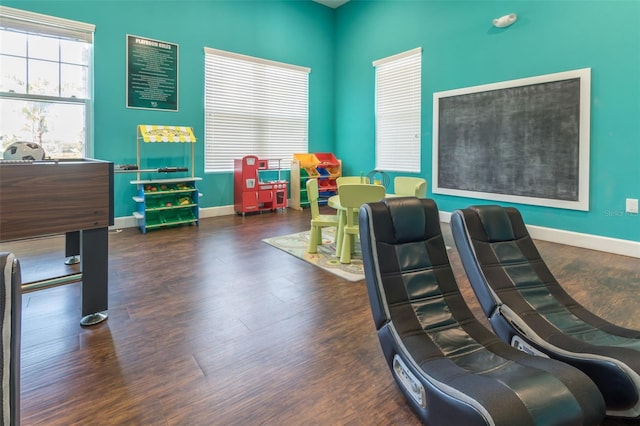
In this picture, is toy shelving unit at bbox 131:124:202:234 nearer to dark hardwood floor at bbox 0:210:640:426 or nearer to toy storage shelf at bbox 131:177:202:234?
toy storage shelf at bbox 131:177:202:234

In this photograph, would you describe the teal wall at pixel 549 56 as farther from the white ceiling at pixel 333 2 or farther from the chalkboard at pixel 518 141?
the white ceiling at pixel 333 2

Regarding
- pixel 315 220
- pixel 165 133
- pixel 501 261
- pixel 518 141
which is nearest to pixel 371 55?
pixel 518 141

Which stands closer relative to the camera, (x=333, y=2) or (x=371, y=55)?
(x=371, y=55)

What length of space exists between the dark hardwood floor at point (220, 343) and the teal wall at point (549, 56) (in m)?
0.86

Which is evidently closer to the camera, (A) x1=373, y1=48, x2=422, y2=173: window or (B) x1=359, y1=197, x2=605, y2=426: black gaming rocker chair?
(B) x1=359, y1=197, x2=605, y2=426: black gaming rocker chair

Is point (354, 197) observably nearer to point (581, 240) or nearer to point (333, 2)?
point (581, 240)

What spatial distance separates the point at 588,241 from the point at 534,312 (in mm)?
3159

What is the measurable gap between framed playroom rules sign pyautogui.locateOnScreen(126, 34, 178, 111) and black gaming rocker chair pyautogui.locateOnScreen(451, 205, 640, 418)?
16.2ft

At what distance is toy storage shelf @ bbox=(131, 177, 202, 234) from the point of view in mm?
5047

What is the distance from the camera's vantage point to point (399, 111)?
6.49 m

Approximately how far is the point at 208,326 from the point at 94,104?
4173 millimetres

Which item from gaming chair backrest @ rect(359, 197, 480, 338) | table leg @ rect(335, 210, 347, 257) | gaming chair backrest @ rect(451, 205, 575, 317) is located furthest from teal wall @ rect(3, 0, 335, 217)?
gaming chair backrest @ rect(451, 205, 575, 317)

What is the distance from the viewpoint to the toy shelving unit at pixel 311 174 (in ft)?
22.7

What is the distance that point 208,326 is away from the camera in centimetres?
237
